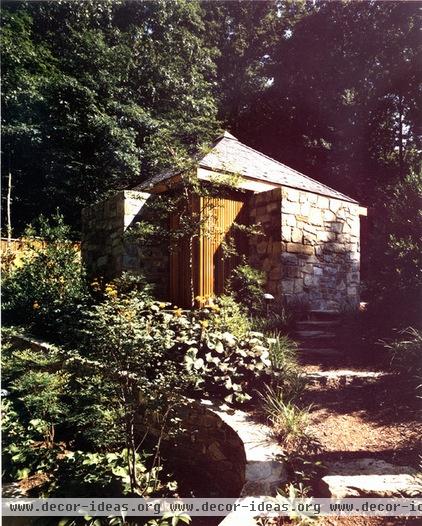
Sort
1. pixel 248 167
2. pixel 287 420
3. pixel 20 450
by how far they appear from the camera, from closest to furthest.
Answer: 1. pixel 287 420
2. pixel 20 450
3. pixel 248 167

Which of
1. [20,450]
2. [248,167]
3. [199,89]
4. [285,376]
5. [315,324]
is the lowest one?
[20,450]

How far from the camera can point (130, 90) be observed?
13.1 meters

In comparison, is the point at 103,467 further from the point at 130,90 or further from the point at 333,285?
the point at 130,90

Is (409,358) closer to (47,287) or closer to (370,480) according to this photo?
(370,480)

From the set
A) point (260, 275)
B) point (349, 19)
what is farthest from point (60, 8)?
point (260, 275)

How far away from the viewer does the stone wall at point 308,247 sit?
20.9 feet

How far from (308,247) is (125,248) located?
3204mm

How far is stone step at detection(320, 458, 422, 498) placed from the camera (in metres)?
2.31

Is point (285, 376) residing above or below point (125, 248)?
below

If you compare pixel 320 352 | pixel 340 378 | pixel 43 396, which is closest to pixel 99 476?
pixel 43 396

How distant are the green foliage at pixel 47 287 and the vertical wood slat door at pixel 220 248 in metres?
2.05

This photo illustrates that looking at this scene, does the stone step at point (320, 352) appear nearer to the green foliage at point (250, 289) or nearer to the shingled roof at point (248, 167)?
the green foliage at point (250, 289)

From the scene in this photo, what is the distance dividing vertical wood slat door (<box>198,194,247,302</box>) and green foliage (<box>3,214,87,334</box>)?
80.6 inches

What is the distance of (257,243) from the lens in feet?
22.3
